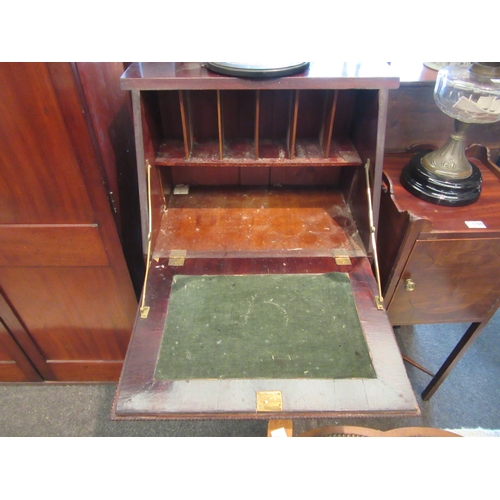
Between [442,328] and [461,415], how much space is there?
0.46 meters

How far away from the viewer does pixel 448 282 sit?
117 centimetres

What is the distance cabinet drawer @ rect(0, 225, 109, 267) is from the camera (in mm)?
Answer: 1135

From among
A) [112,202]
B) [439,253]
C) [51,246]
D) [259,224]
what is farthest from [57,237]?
[439,253]

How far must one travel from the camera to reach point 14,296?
1328mm

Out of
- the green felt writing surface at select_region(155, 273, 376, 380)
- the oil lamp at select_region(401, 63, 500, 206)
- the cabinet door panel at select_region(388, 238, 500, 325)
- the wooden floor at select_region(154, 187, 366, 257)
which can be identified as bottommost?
the cabinet door panel at select_region(388, 238, 500, 325)

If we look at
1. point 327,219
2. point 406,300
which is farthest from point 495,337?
point 327,219

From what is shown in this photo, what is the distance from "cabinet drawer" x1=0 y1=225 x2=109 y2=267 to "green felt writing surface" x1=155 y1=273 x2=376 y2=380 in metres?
0.37

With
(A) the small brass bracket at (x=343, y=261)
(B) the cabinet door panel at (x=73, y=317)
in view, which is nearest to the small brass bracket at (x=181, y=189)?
(B) the cabinet door panel at (x=73, y=317)

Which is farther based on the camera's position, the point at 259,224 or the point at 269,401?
the point at 259,224

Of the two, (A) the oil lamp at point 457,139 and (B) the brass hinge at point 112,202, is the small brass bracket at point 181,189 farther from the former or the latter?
(A) the oil lamp at point 457,139

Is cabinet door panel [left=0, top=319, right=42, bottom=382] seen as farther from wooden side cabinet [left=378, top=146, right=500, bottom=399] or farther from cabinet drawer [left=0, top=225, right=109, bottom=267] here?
wooden side cabinet [left=378, top=146, right=500, bottom=399]

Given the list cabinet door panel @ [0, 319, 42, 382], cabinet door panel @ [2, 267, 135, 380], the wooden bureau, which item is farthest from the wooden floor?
cabinet door panel @ [0, 319, 42, 382]

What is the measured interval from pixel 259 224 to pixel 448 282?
622 millimetres

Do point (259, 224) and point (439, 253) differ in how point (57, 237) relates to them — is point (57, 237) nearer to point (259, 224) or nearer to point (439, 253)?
point (259, 224)
